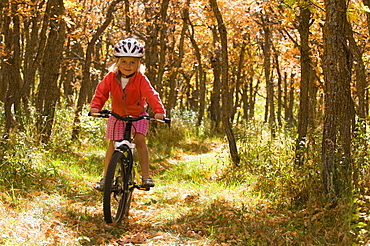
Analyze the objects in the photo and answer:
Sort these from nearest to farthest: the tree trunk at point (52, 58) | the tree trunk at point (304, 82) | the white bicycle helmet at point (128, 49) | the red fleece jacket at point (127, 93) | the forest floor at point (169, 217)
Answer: the forest floor at point (169, 217), the white bicycle helmet at point (128, 49), the red fleece jacket at point (127, 93), the tree trunk at point (304, 82), the tree trunk at point (52, 58)

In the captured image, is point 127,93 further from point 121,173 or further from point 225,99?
point 225,99

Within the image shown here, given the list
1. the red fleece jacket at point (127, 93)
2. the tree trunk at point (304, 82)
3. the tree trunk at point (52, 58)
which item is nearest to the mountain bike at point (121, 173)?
the red fleece jacket at point (127, 93)

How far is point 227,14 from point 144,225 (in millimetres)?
13720

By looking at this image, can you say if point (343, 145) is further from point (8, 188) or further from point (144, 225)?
point (8, 188)

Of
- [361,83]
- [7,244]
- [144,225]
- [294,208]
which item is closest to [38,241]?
[7,244]

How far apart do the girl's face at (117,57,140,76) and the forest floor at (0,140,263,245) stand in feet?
6.30

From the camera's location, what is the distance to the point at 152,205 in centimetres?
687

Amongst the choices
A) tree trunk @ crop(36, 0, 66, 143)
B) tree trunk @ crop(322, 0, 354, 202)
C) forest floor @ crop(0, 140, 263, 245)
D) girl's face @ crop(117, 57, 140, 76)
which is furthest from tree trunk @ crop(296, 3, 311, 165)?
tree trunk @ crop(36, 0, 66, 143)

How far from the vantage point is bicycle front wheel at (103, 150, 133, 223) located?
5.06 meters

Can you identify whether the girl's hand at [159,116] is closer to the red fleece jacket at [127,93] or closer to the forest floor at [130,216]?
the red fleece jacket at [127,93]

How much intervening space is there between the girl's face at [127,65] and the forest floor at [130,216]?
1921mm

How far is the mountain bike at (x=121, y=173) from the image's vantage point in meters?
5.08

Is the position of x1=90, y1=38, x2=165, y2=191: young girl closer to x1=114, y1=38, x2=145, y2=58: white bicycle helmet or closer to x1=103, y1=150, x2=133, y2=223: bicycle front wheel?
x1=114, y1=38, x2=145, y2=58: white bicycle helmet

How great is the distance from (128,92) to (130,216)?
5.78 feet
